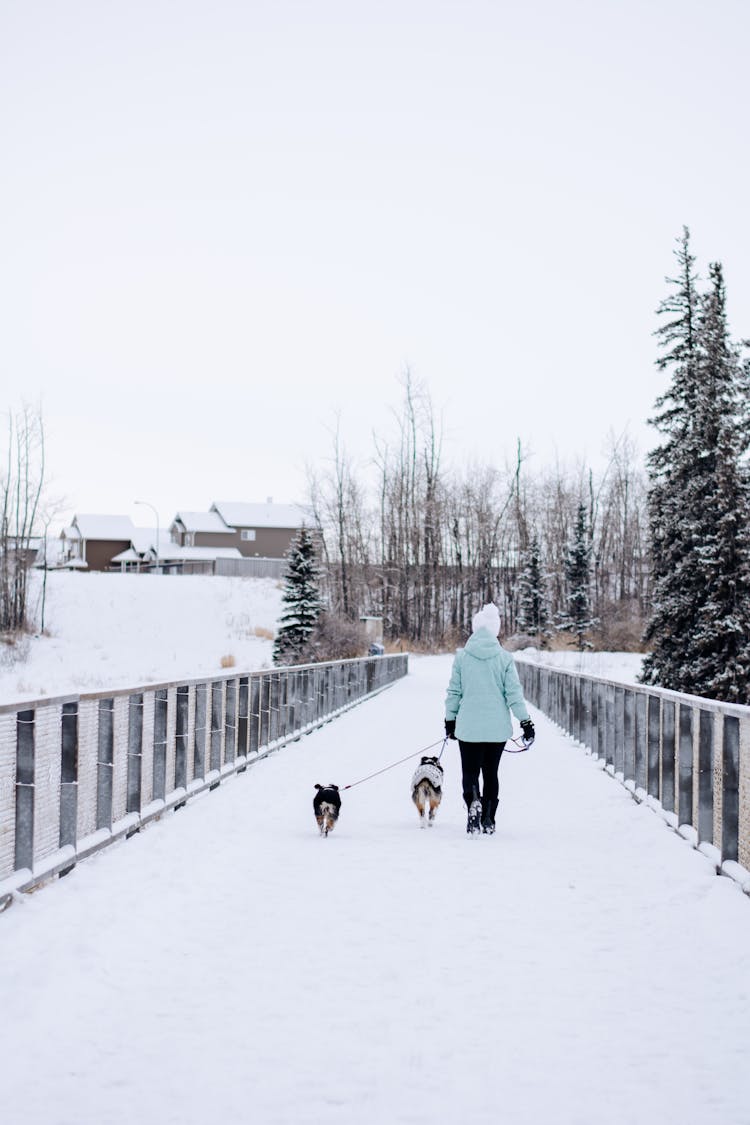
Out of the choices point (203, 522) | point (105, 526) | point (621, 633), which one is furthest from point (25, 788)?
point (105, 526)

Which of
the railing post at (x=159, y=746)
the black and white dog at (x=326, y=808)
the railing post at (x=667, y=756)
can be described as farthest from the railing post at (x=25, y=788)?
the railing post at (x=667, y=756)

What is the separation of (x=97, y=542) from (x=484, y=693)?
101 m

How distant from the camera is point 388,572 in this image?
72812mm

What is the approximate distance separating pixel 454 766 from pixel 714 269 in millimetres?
27339

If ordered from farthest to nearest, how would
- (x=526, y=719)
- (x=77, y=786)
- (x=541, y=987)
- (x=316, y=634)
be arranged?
(x=316, y=634) < (x=526, y=719) < (x=77, y=786) < (x=541, y=987)

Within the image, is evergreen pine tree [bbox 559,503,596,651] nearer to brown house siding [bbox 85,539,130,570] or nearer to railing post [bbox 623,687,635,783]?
brown house siding [bbox 85,539,130,570]

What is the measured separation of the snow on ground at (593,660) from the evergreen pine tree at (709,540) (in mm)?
15943

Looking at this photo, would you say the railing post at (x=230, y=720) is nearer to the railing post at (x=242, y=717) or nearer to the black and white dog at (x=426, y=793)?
the railing post at (x=242, y=717)

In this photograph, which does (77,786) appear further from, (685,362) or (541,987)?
(685,362)

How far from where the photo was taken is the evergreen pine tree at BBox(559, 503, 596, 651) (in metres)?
68.8

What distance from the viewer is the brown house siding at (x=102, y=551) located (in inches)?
4200

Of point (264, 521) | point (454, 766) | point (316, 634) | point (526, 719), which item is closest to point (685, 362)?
point (316, 634)

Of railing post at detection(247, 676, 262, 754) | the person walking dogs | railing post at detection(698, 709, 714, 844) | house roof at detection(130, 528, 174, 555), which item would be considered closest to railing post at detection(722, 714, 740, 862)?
railing post at detection(698, 709, 714, 844)

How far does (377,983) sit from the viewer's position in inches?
200
